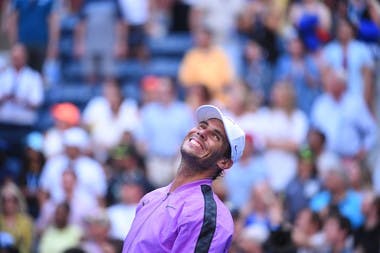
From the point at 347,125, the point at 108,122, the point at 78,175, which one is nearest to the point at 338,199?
the point at 347,125

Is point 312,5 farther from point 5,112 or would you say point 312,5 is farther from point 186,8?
point 5,112

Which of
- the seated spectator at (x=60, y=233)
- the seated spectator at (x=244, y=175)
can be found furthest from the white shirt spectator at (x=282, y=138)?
the seated spectator at (x=60, y=233)

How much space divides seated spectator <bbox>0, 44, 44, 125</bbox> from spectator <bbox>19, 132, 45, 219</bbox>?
1217 mm

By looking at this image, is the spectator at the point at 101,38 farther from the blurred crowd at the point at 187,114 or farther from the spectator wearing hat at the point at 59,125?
the spectator wearing hat at the point at 59,125

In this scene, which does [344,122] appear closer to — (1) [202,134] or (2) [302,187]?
(2) [302,187]

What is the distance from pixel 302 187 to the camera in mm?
11602

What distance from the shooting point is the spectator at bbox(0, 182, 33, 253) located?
12.2 metres

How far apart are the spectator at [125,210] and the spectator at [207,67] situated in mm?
2935

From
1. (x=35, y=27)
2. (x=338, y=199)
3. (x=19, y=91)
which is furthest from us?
(x=35, y=27)

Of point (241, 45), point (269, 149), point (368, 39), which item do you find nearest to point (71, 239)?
point (269, 149)

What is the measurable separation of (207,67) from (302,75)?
4.61ft

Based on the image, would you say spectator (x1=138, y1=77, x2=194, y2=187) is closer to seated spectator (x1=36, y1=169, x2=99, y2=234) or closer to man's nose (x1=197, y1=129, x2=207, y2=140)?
seated spectator (x1=36, y1=169, x2=99, y2=234)

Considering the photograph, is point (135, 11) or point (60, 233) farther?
point (135, 11)

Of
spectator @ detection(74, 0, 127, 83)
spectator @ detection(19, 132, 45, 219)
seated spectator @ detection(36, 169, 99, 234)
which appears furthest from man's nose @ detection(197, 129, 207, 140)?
spectator @ detection(74, 0, 127, 83)
